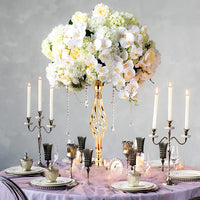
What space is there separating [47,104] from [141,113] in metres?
1.09

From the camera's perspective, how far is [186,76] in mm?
5117

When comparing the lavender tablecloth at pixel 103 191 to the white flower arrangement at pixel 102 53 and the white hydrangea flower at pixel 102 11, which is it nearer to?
the white flower arrangement at pixel 102 53

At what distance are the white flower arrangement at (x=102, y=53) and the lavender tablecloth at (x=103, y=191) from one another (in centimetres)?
56

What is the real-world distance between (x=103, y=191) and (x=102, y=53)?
2.92 ft

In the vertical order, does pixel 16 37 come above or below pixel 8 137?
above

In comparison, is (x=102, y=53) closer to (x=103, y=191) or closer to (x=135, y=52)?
(x=135, y=52)

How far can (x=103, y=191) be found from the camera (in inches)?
97.7

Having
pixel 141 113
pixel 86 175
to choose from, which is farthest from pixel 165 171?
pixel 141 113

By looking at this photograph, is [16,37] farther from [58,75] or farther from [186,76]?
[58,75]

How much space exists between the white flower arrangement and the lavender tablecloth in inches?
22.2

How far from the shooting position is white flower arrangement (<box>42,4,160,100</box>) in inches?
114

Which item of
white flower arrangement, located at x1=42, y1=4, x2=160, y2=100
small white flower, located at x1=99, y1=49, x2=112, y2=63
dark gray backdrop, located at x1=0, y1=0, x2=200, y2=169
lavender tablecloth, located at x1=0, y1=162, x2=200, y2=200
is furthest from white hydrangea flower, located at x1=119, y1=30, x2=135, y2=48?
dark gray backdrop, located at x1=0, y1=0, x2=200, y2=169

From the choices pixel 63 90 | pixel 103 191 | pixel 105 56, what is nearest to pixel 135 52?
pixel 105 56

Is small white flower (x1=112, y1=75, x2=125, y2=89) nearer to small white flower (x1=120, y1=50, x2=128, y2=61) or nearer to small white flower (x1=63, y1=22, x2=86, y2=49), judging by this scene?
small white flower (x1=120, y1=50, x2=128, y2=61)
